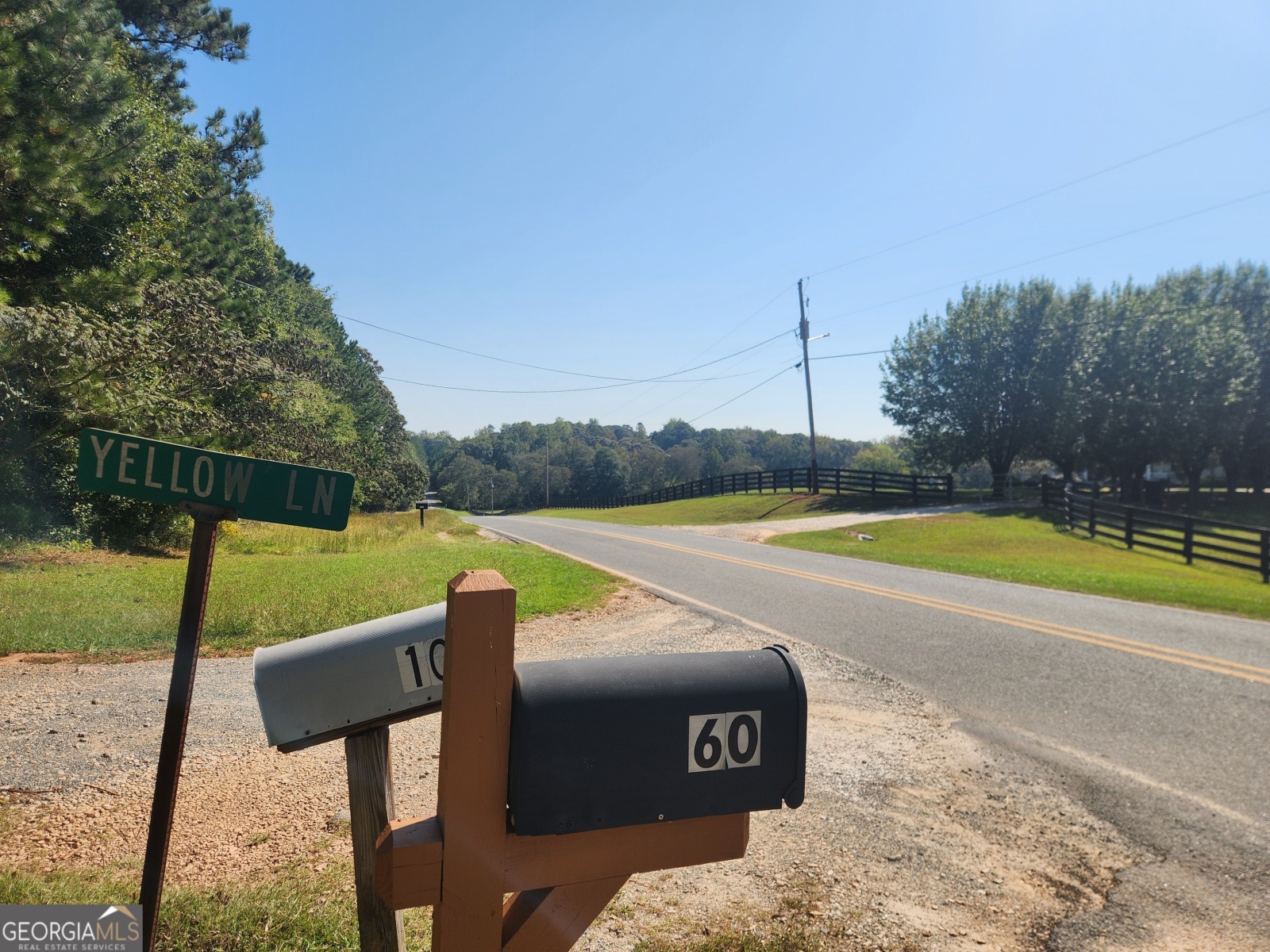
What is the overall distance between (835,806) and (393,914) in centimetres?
280

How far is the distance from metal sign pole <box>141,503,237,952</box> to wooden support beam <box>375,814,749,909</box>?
2.98ft

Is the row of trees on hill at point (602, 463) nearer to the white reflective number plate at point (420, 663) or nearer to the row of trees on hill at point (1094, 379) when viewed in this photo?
the row of trees on hill at point (1094, 379)

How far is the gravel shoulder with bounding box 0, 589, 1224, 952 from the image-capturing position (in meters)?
3.09

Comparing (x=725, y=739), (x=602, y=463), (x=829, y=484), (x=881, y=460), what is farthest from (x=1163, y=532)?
(x=881, y=460)

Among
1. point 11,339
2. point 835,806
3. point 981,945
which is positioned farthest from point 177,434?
point 981,945

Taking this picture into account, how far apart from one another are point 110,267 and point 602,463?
94479 mm

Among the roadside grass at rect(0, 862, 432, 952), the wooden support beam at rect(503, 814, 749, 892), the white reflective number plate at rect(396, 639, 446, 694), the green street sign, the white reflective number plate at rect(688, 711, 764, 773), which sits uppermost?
the green street sign

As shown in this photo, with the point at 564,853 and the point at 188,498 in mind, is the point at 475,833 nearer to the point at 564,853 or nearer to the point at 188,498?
the point at 564,853

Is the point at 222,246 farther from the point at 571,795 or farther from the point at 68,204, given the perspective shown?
the point at 571,795

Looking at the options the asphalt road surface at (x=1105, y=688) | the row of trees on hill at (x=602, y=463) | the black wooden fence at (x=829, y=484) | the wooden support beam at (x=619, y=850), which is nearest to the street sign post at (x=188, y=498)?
the wooden support beam at (x=619, y=850)

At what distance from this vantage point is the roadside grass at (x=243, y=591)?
731cm

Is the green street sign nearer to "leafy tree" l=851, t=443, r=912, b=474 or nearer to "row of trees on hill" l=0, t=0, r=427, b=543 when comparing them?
"row of trees on hill" l=0, t=0, r=427, b=543

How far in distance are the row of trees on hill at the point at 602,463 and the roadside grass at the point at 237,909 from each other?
80.1 m

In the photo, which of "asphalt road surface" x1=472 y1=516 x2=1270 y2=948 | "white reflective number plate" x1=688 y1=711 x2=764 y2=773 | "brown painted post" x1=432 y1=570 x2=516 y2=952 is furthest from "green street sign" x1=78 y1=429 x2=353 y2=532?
"asphalt road surface" x1=472 y1=516 x2=1270 y2=948
